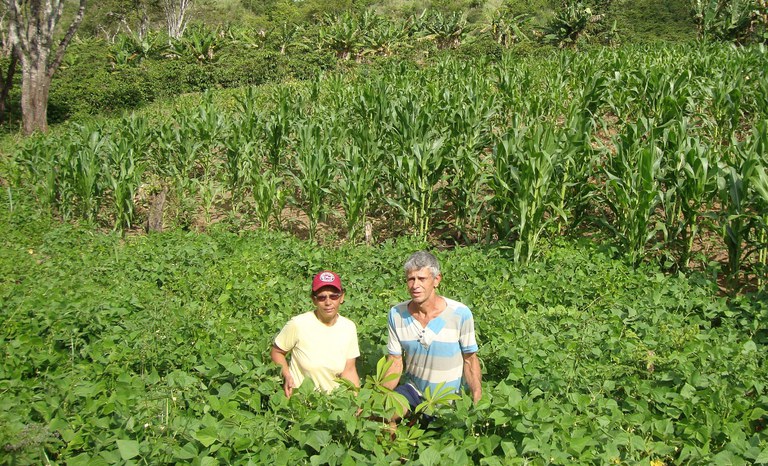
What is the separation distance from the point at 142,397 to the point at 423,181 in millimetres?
4995

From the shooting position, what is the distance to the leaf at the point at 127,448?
296cm

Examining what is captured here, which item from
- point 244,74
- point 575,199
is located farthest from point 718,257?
point 244,74

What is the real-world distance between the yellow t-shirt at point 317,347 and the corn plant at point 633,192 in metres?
3.64

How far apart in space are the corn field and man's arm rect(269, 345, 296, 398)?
3.63 m

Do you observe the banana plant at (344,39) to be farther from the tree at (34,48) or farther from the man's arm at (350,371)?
the man's arm at (350,371)

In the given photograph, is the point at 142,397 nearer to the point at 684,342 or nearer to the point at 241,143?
the point at 684,342

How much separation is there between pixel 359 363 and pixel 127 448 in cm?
173

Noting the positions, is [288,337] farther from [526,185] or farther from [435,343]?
[526,185]

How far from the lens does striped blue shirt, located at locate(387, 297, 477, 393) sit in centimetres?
361

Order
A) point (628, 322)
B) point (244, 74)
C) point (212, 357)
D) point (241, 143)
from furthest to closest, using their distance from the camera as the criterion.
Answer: point (244, 74), point (241, 143), point (628, 322), point (212, 357)

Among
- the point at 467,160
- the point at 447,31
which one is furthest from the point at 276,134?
the point at 447,31

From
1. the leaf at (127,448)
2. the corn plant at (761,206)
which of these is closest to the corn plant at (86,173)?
the leaf at (127,448)

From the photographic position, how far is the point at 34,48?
15.6m

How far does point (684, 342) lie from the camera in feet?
14.6
